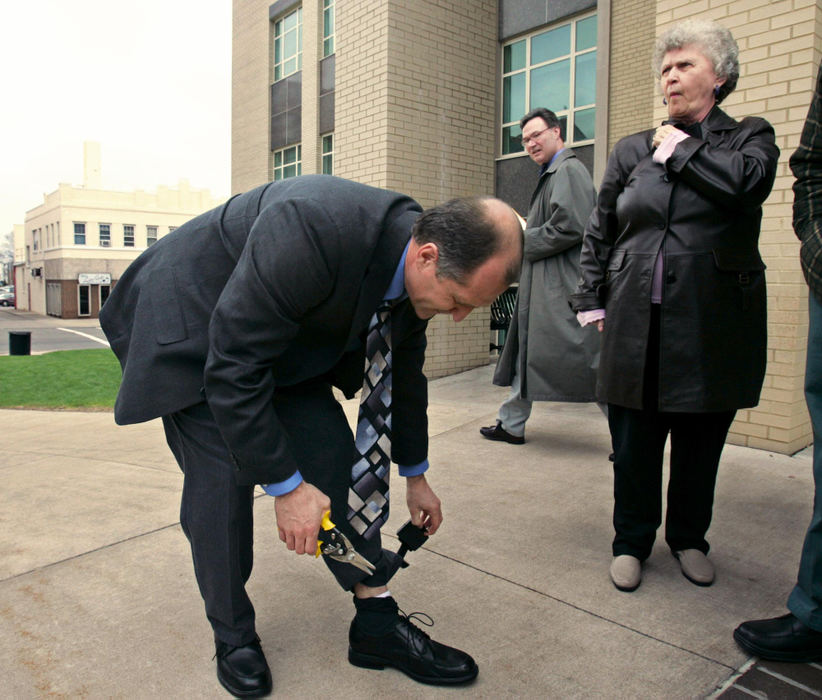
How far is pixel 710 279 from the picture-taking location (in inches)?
96.4

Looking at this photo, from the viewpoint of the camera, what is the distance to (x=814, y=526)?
2.01 meters

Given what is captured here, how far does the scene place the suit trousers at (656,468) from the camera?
2.59 m

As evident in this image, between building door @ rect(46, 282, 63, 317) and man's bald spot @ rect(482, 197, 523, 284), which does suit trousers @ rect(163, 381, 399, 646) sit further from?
building door @ rect(46, 282, 63, 317)

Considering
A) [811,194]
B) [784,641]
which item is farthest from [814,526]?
[811,194]

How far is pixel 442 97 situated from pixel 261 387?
7.09 metres

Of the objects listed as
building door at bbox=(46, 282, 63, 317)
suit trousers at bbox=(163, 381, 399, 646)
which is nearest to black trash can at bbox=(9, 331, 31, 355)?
suit trousers at bbox=(163, 381, 399, 646)

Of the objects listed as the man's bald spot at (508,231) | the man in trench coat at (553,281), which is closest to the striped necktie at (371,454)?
the man's bald spot at (508,231)

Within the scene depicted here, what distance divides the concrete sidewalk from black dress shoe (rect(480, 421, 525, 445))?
0.35m

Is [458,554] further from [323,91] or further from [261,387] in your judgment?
[323,91]

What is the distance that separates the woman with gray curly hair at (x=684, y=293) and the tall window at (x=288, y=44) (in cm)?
1510

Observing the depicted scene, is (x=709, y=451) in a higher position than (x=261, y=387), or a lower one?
lower

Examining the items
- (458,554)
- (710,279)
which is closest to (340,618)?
(458,554)

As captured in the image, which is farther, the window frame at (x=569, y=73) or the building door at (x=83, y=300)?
the building door at (x=83, y=300)

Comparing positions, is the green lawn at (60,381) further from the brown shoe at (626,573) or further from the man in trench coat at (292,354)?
the brown shoe at (626,573)
